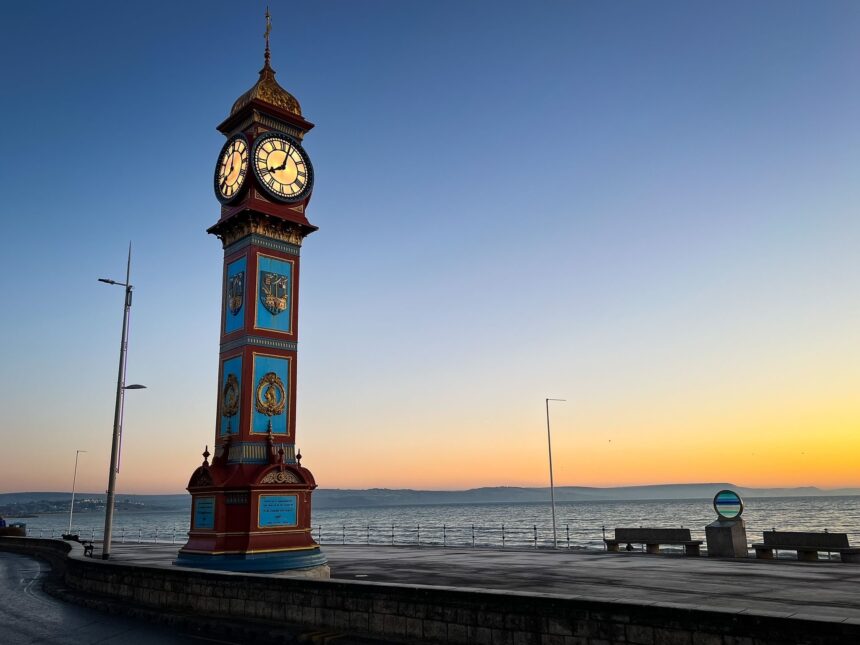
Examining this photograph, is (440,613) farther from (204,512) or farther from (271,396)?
(204,512)

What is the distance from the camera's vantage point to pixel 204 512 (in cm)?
2475

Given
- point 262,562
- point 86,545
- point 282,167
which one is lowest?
point 86,545

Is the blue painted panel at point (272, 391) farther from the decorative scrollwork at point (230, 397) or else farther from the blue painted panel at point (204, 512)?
the blue painted panel at point (204, 512)

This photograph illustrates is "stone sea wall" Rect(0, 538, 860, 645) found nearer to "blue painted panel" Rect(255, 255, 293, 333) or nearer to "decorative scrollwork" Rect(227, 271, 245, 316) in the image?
"blue painted panel" Rect(255, 255, 293, 333)

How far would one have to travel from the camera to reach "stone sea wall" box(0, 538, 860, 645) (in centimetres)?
969

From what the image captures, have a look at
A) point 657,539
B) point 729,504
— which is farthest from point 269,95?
point 657,539

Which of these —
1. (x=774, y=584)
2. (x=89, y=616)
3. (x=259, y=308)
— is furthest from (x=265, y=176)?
(x=774, y=584)

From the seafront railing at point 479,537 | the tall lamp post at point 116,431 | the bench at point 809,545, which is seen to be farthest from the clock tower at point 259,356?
the bench at point 809,545

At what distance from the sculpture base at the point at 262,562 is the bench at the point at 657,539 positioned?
17.0 metres

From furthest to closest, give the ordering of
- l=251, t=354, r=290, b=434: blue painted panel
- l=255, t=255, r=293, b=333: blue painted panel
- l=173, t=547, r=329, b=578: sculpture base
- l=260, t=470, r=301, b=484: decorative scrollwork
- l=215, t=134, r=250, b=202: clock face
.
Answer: l=215, t=134, r=250, b=202: clock face < l=255, t=255, r=293, b=333: blue painted panel < l=251, t=354, r=290, b=434: blue painted panel < l=260, t=470, r=301, b=484: decorative scrollwork < l=173, t=547, r=329, b=578: sculpture base

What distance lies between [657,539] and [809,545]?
6965 mm

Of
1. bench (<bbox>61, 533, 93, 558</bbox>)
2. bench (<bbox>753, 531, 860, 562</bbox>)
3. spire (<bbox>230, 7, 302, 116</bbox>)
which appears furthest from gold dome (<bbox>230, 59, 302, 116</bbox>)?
bench (<bbox>753, 531, 860, 562</bbox>)

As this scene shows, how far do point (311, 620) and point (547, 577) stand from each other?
10.8 m

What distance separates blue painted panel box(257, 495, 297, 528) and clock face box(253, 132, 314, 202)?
11230 millimetres
